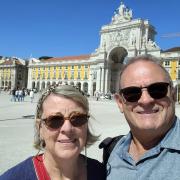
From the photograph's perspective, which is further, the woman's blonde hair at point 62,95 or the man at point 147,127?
the woman's blonde hair at point 62,95

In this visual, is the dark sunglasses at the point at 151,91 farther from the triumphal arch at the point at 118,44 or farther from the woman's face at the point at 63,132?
the triumphal arch at the point at 118,44

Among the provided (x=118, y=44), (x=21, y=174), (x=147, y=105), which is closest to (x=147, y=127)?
(x=147, y=105)

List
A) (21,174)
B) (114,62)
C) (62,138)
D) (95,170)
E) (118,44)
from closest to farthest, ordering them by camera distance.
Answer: (21,174), (62,138), (95,170), (118,44), (114,62)

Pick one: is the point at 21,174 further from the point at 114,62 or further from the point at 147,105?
the point at 114,62

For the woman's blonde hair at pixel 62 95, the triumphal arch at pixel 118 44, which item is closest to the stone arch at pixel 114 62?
the triumphal arch at pixel 118 44

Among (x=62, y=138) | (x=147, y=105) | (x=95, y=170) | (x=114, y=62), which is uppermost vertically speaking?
(x=114, y=62)

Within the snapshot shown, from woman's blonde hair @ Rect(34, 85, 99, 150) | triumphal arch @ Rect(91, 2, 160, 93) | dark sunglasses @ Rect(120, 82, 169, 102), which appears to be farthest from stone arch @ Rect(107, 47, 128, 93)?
dark sunglasses @ Rect(120, 82, 169, 102)

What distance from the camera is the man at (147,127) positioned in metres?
1.74

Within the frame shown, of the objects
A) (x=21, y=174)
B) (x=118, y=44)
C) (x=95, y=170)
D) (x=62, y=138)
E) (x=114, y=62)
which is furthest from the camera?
(x=114, y=62)

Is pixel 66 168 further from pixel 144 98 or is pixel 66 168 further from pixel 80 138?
pixel 144 98

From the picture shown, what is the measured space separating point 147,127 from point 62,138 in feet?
1.74

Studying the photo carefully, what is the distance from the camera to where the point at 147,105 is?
6.35 feet

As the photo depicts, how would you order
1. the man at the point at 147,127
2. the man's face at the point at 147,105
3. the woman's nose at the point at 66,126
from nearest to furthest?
the man at the point at 147,127 → the man's face at the point at 147,105 → the woman's nose at the point at 66,126

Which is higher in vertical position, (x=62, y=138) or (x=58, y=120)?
(x=58, y=120)
